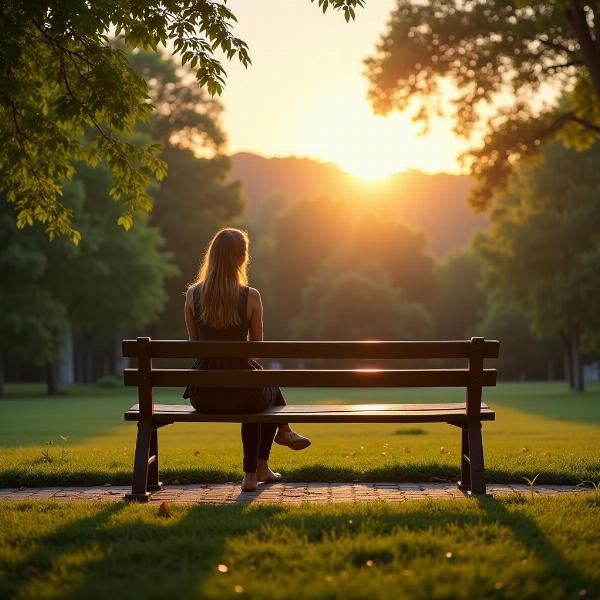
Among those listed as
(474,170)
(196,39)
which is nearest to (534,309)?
(474,170)

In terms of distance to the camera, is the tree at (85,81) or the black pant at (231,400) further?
the tree at (85,81)

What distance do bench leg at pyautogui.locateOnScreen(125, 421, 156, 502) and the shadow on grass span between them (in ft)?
4.51

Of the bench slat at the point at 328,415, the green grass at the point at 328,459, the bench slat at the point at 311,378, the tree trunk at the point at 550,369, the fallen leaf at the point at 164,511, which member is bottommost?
the tree trunk at the point at 550,369

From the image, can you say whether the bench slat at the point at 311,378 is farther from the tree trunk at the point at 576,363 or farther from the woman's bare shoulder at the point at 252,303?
the tree trunk at the point at 576,363

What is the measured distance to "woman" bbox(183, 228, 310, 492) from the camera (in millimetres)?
7211

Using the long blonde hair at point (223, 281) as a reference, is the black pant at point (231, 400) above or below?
below

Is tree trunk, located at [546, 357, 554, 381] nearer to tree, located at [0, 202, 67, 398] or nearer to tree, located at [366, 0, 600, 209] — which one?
tree, located at [0, 202, 67, 398]

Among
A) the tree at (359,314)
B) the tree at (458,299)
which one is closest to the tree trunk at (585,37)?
the tree at (359,314)

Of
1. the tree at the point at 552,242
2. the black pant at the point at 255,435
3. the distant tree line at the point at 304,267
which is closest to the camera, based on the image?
the black pant at the point at 255,435

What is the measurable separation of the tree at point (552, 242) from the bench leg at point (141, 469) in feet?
117

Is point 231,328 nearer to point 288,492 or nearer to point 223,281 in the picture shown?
point 223,281

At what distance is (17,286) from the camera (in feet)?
123

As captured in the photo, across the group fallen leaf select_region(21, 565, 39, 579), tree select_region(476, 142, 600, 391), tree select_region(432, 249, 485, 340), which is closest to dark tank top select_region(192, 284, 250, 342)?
fallen leaf select_region(21, 565, 39, 579)

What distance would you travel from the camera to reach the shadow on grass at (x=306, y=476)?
843 cm
